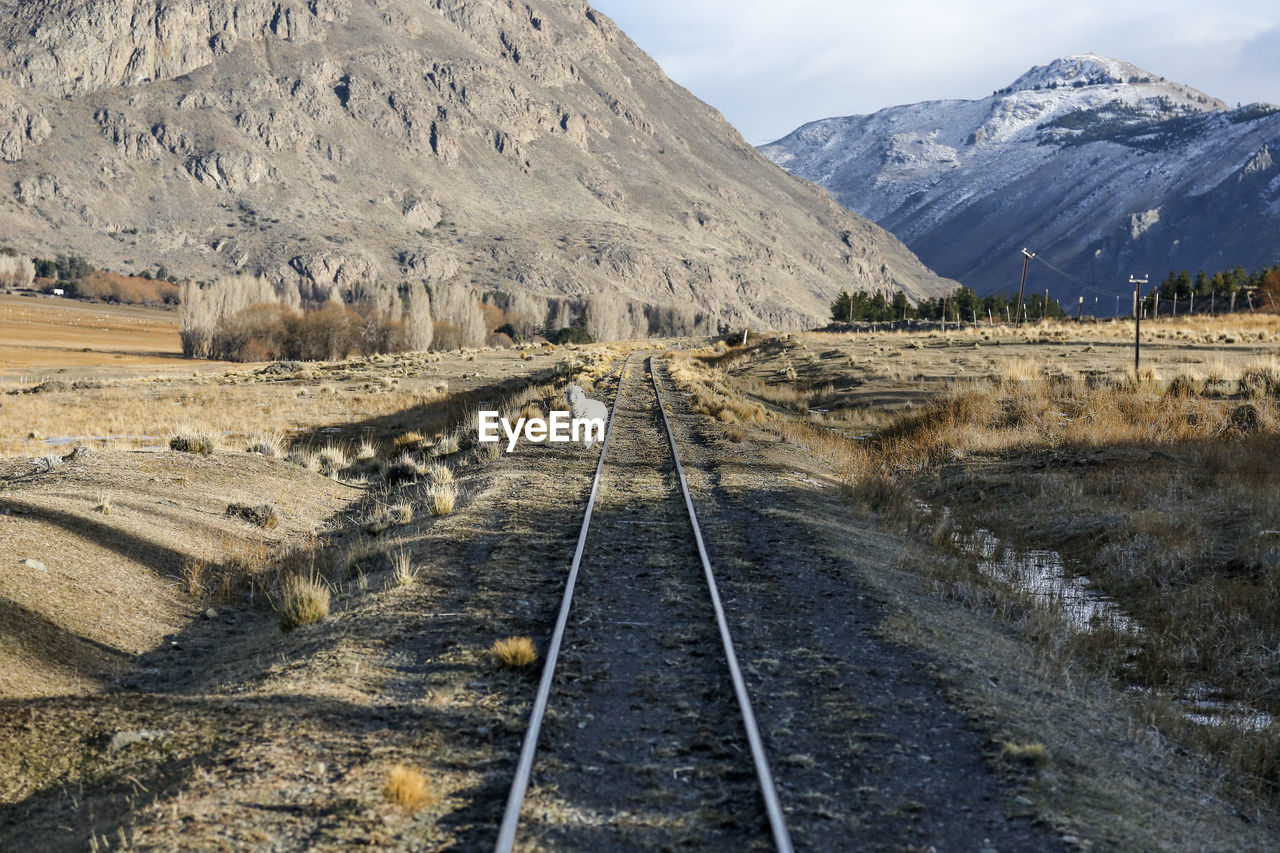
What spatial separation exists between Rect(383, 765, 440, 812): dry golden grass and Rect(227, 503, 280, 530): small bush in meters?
9.83

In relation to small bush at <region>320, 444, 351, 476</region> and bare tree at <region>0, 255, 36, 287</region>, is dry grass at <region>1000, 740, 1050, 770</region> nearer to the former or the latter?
small bush at <region>320, 444, 351, 476</region>

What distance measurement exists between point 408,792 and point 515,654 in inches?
83.7

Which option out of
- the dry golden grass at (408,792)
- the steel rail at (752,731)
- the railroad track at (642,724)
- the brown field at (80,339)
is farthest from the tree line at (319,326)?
the dry golden grass at (408,792)

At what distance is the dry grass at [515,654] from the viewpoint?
7.38 m

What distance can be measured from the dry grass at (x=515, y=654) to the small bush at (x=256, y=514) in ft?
26.6

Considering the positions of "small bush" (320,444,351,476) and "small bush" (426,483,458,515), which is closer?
"small bush" (426,483,458,515)

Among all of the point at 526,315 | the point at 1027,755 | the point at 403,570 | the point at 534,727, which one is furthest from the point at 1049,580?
the point at 526,315

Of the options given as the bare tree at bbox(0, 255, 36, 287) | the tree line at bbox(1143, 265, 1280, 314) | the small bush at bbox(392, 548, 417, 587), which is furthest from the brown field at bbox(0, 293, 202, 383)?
the tree line at bbox(1143, 265, 1280, 314)

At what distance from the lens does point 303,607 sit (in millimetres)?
9195

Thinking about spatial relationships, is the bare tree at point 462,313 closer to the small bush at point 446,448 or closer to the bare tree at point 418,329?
the bare tree at point 418,329

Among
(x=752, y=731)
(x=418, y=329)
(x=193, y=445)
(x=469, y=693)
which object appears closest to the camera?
(x=752, y=731)

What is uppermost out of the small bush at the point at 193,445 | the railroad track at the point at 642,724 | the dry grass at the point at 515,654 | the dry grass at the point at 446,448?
the small bush at the point at 193,445

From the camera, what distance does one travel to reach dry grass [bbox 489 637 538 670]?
7.38 meters

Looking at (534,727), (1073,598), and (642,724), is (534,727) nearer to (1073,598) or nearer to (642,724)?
(642,724)
